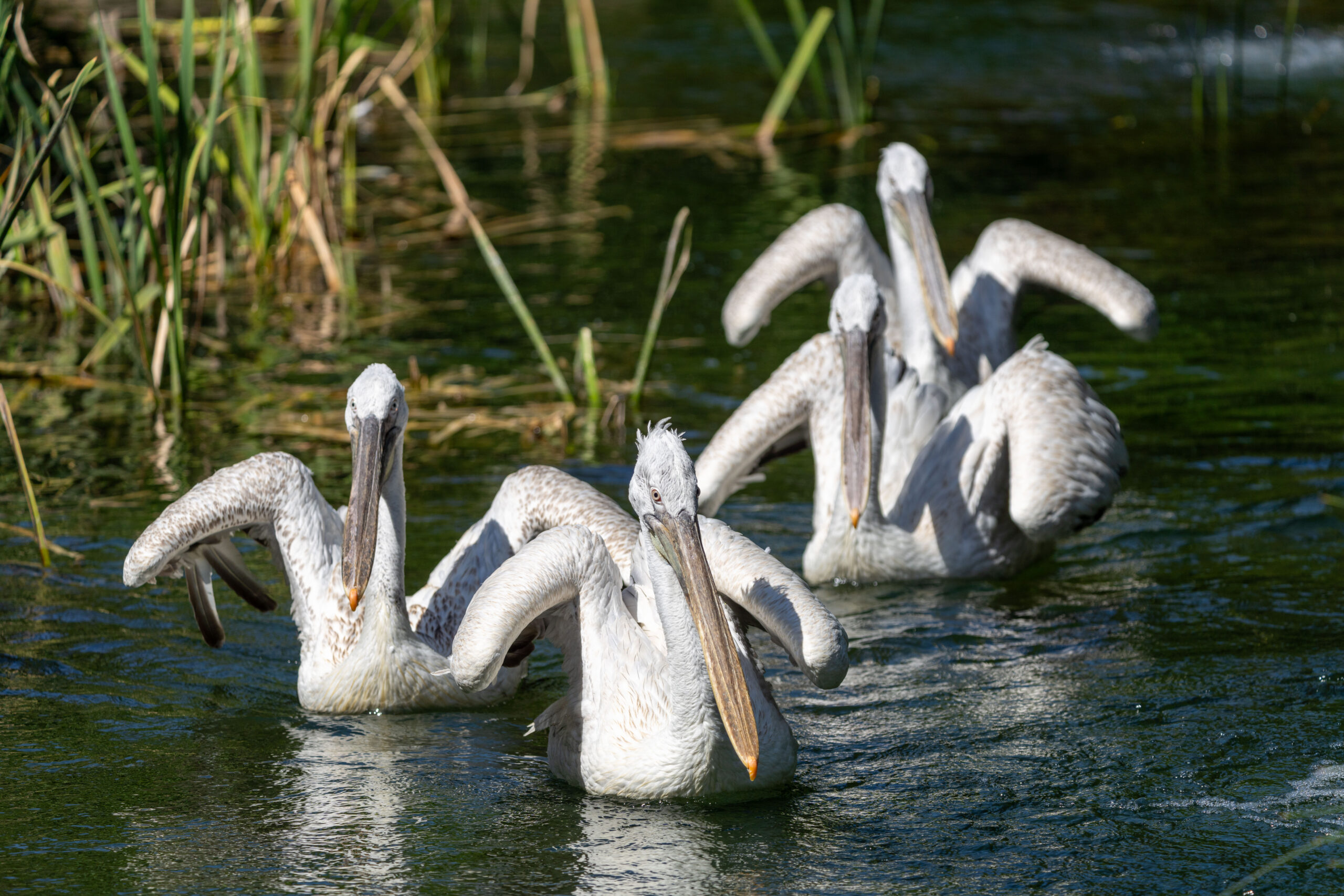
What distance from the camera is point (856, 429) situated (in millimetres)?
5660

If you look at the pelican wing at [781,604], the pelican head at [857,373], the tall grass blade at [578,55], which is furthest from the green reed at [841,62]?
the pelican wing at [781,604]

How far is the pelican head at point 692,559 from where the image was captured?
3.85m

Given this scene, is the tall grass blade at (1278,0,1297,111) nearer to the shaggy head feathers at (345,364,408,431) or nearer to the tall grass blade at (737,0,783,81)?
the tall grass blade at (737,0,783,81)

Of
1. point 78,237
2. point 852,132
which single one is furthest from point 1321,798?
point 852,132

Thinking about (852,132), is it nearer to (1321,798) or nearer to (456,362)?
(456,362)

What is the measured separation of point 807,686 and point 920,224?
7.70 feet

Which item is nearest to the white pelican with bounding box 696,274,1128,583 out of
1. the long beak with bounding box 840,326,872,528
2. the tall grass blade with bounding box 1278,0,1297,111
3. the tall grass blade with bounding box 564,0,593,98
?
the long beak with bounding box 840,326,872,528

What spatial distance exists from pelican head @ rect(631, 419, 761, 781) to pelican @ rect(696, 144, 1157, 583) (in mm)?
1765

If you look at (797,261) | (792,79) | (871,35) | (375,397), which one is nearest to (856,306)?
(797,261)

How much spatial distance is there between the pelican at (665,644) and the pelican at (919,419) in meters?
1.48

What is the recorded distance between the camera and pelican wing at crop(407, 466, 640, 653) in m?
5.05

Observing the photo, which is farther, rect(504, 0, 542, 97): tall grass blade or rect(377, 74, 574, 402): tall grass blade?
rect(504, 0, 542, 97): tall grass blade

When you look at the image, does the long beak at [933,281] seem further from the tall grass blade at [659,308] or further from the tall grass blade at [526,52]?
the tall grass blade at [526,52]

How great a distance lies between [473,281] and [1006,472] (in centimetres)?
431
